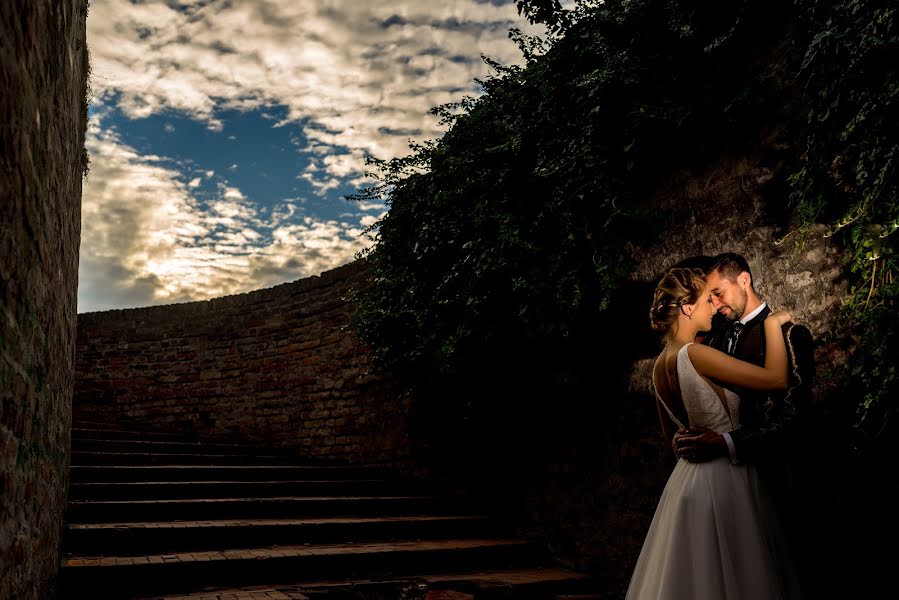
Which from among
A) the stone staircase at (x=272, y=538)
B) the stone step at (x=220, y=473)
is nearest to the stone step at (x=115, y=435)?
the stone staircase at (x=272, y=538)

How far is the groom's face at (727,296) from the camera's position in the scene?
2.62 metres

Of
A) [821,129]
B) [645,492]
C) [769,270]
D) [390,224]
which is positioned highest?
[390,224]

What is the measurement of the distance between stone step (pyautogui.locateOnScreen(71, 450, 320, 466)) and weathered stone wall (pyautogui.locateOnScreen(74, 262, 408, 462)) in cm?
59

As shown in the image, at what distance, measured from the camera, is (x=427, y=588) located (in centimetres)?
398

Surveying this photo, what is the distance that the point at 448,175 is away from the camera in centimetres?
514

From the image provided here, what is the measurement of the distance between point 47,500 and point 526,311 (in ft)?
9.23

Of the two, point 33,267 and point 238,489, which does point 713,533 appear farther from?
point 238,489

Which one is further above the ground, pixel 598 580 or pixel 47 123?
pixel 47 123

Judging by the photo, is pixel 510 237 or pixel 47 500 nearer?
pixel 47 500

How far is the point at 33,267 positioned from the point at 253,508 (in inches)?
149

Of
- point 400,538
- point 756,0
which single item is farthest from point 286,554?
point 756,0

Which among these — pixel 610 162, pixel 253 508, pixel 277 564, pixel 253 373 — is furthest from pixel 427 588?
pixel 253 373

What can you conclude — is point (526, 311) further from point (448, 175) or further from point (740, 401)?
point (740, 401)

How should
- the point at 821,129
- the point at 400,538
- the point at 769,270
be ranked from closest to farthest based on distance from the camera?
the point at 821,129 → the point at 769,270 → the point at 400,538
